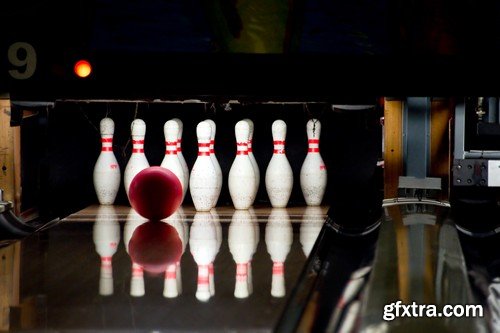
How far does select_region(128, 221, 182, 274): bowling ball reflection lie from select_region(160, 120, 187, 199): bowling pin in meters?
0.46

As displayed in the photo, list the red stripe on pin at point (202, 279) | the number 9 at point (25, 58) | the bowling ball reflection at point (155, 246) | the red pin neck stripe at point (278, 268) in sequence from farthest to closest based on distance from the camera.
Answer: the number 9 at point (25, 58) → the bowling ball reflection at point (155, 246) → the red pin neck stripe at point (278, 268) → the red stripe on pin at point (202, 279)

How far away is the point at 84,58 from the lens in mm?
2607

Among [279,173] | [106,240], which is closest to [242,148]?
[279,173]

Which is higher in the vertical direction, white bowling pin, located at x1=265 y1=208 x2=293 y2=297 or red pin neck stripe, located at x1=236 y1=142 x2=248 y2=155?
red pin neck stripe, located at x1=236 y1=142 x2=248 y2=155

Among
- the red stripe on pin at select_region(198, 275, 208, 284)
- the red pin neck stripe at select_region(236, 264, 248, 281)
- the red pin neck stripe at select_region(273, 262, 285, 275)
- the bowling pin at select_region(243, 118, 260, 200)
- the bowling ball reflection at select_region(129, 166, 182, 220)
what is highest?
the bowling pin at select_region(243, 118, 260, 200)

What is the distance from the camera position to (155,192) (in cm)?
233

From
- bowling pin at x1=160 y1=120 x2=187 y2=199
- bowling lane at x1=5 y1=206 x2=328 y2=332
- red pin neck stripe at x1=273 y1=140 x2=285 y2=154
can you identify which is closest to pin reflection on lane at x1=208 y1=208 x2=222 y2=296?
bowling lane at x1=5 y1=206 x2=328 y2=332

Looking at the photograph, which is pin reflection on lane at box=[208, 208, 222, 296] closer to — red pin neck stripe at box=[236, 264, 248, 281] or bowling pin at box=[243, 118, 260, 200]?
red pin neck stripe at box=[236, 264, 248, 281]

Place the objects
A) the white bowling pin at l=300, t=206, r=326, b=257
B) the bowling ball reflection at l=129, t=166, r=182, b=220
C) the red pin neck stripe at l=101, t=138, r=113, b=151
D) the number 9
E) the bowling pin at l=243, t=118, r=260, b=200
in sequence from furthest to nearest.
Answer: the red pin neck stripe at l=101, t=138, r=113, b=151
the bowling pin at l=243, t=118, r=260, b=200
the number 9
the bowling ball reflection at l=129, t=166, r=182, b=220
the white bowling pin at l=300, t=206, r=326, b=257

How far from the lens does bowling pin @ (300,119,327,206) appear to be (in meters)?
2.88

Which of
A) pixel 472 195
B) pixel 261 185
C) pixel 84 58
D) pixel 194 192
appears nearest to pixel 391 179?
pixel 472 195

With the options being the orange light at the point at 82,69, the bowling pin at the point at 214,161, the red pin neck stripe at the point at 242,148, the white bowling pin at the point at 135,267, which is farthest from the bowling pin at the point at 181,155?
the orange light at the point at 82,69

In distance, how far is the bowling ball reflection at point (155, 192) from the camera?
231 centimetres

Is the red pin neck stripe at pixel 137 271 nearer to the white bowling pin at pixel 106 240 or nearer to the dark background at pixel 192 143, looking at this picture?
the white bowling pin at pixel 106 240
